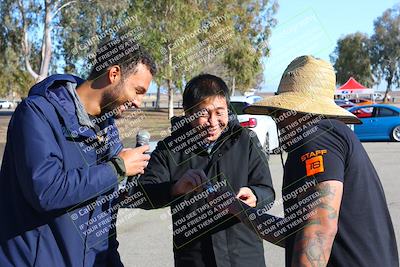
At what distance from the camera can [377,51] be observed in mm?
67562

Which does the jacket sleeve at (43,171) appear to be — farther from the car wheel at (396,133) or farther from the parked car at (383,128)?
the car wheel at (396,133)

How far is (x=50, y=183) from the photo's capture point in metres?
1.91

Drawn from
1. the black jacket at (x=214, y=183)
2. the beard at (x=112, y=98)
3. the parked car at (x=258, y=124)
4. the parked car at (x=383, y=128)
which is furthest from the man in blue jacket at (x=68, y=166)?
the parked car at (x=383, y=128)

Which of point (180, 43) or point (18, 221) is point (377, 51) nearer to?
point (180, 43)

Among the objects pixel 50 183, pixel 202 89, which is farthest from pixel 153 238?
pixel 50 183

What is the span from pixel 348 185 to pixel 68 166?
103 cm

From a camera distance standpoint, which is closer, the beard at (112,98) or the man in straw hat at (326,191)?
the man in straw hat at (326,191)

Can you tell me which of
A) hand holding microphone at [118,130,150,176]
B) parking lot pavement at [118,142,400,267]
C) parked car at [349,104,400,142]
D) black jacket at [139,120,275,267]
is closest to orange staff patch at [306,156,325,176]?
hand holding microphone at [118,130,150,176]

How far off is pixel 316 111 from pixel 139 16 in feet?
87.2

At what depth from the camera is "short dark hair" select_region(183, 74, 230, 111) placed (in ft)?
9.53

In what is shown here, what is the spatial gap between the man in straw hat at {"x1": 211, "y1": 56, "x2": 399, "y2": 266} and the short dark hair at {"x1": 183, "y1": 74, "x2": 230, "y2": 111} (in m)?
0.87

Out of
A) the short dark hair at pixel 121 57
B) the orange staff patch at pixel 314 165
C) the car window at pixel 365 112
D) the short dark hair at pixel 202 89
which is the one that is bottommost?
the car window at pixel 365 112

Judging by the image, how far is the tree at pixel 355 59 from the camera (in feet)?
224

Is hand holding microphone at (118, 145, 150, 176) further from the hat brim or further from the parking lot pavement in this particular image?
the parking lot pavement
